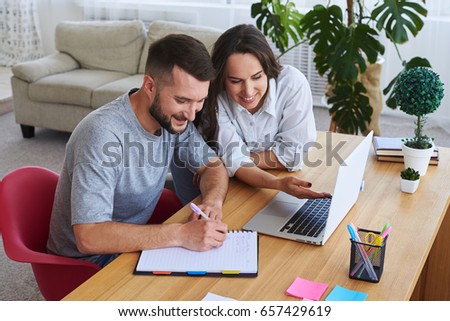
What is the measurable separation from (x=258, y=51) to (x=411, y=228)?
0.73 metres

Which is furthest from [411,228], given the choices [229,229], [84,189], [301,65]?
[301,65]

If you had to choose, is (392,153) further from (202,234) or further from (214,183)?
(202,234)

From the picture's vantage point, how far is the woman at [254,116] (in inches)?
80.8

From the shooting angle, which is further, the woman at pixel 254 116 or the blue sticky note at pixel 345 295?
the woman at pixel 254 116

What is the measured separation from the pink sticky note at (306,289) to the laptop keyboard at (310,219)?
0.81 feet

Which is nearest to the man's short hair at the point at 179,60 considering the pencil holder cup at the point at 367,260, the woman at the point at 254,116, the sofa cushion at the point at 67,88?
the woman at the point at 254,116

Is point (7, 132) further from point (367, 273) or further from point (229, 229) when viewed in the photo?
point (367, 273)

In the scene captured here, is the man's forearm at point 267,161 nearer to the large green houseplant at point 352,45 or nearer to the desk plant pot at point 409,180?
the desk plant pot at point 409,180

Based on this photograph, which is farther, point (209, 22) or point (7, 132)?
point (209, 22)

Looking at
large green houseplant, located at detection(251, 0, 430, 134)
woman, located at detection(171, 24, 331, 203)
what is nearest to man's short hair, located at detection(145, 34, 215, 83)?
woman, located at detection(171, 24, 331, 203)

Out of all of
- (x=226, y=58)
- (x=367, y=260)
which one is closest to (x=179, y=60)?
(x=226, y=58)

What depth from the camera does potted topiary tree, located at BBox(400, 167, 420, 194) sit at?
6.61ft

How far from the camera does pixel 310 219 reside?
183cm

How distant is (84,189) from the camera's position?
1679 mm
